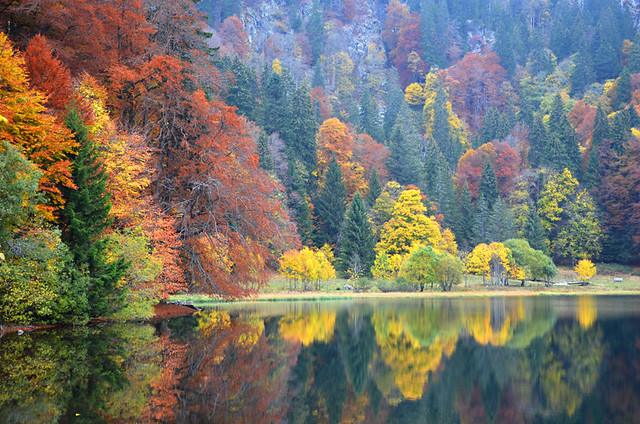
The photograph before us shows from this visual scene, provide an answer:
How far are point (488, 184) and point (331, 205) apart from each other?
1005 inches

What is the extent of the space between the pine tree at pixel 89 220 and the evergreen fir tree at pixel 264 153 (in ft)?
137

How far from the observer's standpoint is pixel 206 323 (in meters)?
23.8

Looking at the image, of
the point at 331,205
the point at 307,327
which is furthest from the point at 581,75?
the point at 307,327

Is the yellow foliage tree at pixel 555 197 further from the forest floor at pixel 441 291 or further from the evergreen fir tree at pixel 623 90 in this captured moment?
the evergreen fir tree at pixel 623 90

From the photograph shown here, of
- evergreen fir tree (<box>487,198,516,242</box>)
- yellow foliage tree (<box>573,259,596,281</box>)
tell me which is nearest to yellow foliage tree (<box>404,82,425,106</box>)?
evergreen fir tree (<box>487,198,516,242</box>)

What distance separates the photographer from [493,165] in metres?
88.8

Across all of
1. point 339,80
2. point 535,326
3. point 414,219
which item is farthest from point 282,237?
point 339,80

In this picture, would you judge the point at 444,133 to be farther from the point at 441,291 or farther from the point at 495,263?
the point at 441,291

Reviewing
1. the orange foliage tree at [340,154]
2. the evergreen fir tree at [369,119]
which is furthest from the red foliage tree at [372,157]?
the evergreen fir tree at [369,119]

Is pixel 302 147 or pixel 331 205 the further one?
pixel 302 147

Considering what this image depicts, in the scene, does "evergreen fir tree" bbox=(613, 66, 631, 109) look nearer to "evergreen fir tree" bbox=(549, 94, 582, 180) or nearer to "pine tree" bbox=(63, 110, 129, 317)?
"evergreen fir tree" bbox=(549, 94, 582, 180)

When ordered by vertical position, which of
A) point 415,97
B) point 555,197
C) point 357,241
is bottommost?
point 357,241

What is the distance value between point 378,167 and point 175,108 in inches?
2250

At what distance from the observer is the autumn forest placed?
64.7 ft
